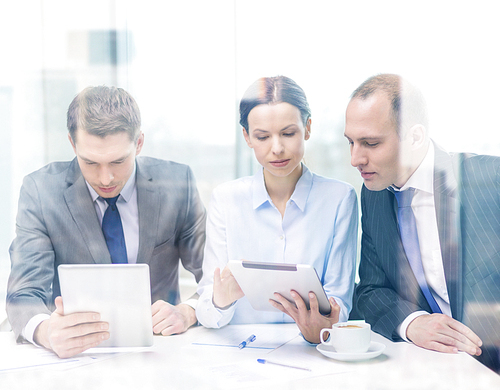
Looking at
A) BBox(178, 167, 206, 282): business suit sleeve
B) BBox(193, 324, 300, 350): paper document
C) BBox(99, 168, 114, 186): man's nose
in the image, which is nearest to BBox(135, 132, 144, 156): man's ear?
BBox(99, 168, 114, 186): man's nose

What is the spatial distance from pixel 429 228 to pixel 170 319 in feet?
2.60

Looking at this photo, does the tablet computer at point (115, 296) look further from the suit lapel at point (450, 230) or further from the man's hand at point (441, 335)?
the suit lapel at point (450, 230)

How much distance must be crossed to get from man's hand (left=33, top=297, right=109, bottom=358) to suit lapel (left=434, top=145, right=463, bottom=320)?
94 centimetres

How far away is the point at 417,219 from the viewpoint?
1.25 meters

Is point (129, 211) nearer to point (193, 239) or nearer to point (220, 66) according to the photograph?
point (193, 239)

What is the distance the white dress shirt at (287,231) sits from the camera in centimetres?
125

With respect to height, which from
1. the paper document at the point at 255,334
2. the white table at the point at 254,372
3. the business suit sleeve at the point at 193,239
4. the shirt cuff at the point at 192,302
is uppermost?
the business suit sleeve at the point at 193,239

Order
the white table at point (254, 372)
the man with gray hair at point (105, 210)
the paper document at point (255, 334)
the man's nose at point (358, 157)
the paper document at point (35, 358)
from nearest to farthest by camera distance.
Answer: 1. the white table at point (254, 372)
2. the paper document at point (35, 358)
3. the paper document at point (255, 334)
4. the man's nose at point (358, 157)
5. the man with gray hair at point (105, 210)

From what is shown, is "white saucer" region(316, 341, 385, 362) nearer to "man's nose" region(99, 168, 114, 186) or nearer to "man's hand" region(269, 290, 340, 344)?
"man's hand" region(269, 290, 340, 344)

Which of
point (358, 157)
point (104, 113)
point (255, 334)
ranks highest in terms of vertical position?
point (104, 113)

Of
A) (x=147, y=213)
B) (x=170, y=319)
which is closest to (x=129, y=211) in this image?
(x=147, y=213)

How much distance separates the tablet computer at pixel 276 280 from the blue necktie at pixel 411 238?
39cm

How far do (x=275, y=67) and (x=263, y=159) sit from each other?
1.27 feet

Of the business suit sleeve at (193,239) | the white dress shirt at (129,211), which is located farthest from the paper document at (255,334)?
the white dress shirt at (129,211)
